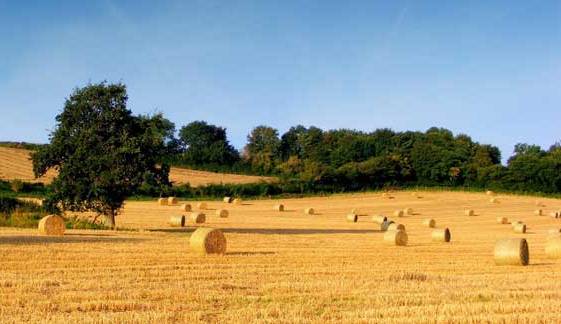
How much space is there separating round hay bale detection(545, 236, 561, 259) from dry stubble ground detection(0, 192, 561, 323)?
391 mm

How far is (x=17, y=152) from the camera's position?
238 ft

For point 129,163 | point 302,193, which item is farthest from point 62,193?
point 302,193

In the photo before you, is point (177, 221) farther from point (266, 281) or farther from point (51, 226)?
point (266, 281)

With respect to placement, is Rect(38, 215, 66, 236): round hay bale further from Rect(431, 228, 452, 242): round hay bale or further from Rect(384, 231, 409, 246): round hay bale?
Rect(431, 228, 452, 242): round hay bale

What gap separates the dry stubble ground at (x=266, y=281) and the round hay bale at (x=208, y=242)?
63 centimetres

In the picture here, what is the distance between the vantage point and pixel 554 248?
21234 millimetres

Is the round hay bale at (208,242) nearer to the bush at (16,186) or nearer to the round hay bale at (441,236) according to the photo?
the round hay bale at (441,236)

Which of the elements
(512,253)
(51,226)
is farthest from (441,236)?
(51,226)

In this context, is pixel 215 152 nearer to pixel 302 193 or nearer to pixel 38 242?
pixel 302 193

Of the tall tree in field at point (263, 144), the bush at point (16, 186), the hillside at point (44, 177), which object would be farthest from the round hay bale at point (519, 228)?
the tall tree in field at point (263, 144)

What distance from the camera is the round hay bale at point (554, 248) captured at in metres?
21.2

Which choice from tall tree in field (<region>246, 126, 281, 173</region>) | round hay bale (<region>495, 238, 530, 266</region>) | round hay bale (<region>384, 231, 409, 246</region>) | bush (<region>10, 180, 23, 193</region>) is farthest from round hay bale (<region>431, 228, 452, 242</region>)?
tall tree in field (<region>246, 126, 281, 173</region>)

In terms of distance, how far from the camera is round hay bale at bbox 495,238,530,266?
18.2 metres

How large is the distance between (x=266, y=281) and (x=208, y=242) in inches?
214
